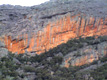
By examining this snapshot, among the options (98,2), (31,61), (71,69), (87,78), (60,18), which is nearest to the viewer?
(87,78)

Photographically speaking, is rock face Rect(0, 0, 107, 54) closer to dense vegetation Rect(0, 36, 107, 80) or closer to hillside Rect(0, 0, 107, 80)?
hillside Rect(0, 0, 107, 80)

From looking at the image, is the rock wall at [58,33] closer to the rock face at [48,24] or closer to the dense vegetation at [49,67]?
the rock face at [48,24]

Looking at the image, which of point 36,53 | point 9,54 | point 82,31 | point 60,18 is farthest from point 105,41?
point 9,54

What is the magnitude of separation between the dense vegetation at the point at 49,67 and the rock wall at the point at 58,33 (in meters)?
0.98

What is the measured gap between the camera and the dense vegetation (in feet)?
93.2

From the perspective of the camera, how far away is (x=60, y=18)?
3788cm

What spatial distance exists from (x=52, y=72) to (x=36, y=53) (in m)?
6.93

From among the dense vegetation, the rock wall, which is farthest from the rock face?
the dense vegetation

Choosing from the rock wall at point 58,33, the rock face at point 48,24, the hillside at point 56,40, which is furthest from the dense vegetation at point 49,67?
the rock face at point 48,24

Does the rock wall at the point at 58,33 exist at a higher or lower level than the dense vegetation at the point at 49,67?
higher

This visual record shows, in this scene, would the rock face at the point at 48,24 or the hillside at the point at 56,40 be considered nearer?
the hillside at the point at 56,40

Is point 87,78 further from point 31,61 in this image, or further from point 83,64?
point 31,61

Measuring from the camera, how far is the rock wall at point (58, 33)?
35.8 m

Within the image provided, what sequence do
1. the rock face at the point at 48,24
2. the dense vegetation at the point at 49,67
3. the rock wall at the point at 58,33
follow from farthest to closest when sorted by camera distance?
the rock face at the point at 48,24 < the rock wall at the point at 58,33 < the dense vegetation at the point at 49,67
